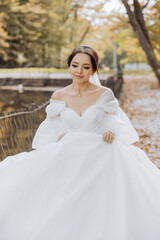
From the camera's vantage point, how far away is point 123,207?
8.95ft

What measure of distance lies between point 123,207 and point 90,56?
1405mm

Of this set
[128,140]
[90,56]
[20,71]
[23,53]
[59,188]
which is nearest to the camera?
[59,188]

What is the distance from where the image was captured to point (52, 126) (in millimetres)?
3391

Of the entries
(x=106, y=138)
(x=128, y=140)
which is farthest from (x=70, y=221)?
(x=128, y=140)

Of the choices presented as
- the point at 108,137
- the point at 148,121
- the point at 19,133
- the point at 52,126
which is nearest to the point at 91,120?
the point at 108,137

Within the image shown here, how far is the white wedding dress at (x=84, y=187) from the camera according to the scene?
105 inches

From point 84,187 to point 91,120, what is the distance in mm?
645

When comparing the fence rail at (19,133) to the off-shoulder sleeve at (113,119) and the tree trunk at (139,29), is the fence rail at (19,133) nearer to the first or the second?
the off-shoulder sleeve at (113,119)

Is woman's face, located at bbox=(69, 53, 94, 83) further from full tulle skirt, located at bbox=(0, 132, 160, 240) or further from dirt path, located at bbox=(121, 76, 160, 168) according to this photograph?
dirt path, located at bbox=(121, 76, 160, 168)

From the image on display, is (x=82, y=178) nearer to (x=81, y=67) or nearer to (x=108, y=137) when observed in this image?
(x=108, y=137)

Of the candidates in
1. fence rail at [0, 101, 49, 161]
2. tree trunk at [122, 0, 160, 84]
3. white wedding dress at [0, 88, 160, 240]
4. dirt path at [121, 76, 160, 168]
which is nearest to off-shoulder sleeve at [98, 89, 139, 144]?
white wedding dress at [0, 88, 160, 240]

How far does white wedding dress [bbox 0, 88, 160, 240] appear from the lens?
267 centimetres

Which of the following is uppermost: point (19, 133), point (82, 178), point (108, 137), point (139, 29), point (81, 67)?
point (139, 29)

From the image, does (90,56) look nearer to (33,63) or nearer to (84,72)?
(84,72)
